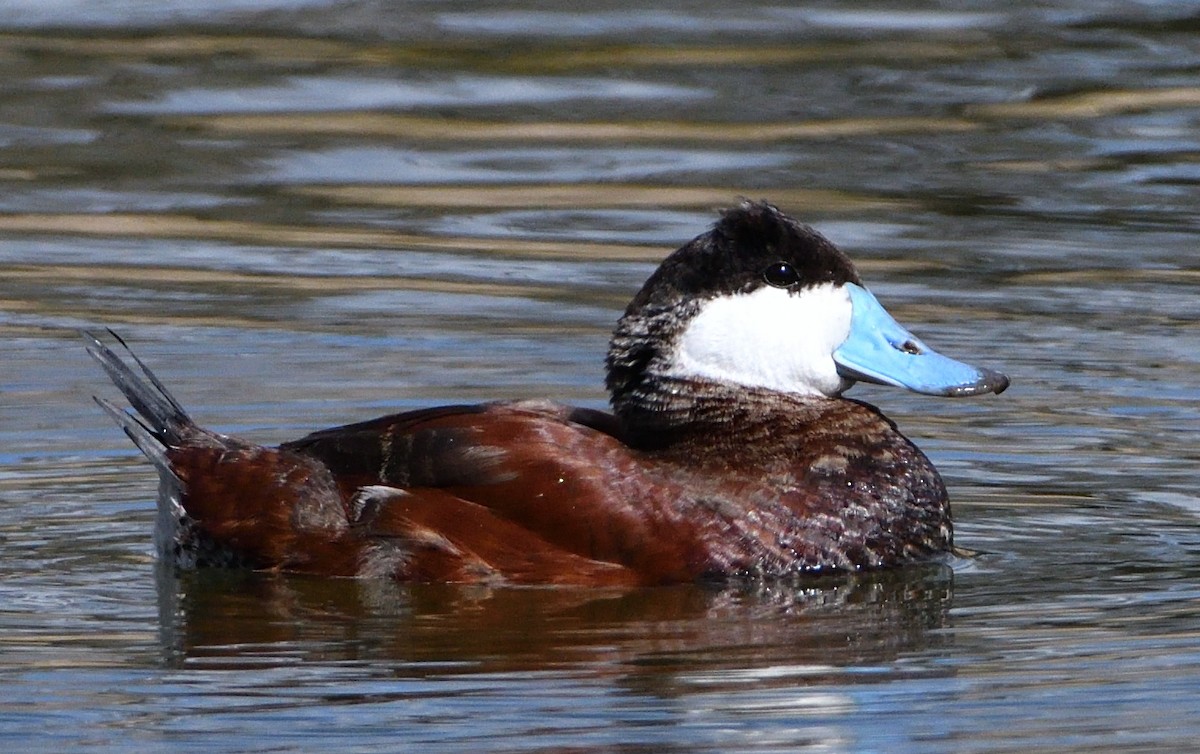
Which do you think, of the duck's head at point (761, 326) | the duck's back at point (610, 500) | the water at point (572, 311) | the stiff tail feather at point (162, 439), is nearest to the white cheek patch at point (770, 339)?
the duck's head at point (761, 326)

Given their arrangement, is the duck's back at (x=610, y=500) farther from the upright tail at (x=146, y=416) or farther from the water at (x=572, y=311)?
the upright tail at (x=146, y=416)

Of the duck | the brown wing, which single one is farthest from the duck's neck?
the brown wing

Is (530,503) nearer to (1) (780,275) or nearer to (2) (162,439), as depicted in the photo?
(1) (780,275)

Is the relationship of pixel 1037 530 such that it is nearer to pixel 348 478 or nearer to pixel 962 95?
pixel 348 478

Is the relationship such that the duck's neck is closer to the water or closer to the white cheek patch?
the white cheek patch

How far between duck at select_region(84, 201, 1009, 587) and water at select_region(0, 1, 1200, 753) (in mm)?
95

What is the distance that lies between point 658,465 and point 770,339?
1.49 ft

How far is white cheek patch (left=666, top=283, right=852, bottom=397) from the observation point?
551 cm

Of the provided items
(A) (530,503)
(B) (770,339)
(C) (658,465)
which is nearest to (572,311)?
(B) (770,339)

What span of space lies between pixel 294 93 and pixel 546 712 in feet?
24.0

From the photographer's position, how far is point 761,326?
556 cm

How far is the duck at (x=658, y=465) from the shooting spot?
5223mm

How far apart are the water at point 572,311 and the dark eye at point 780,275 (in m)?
0.69

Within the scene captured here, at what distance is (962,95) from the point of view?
36.4 ft
